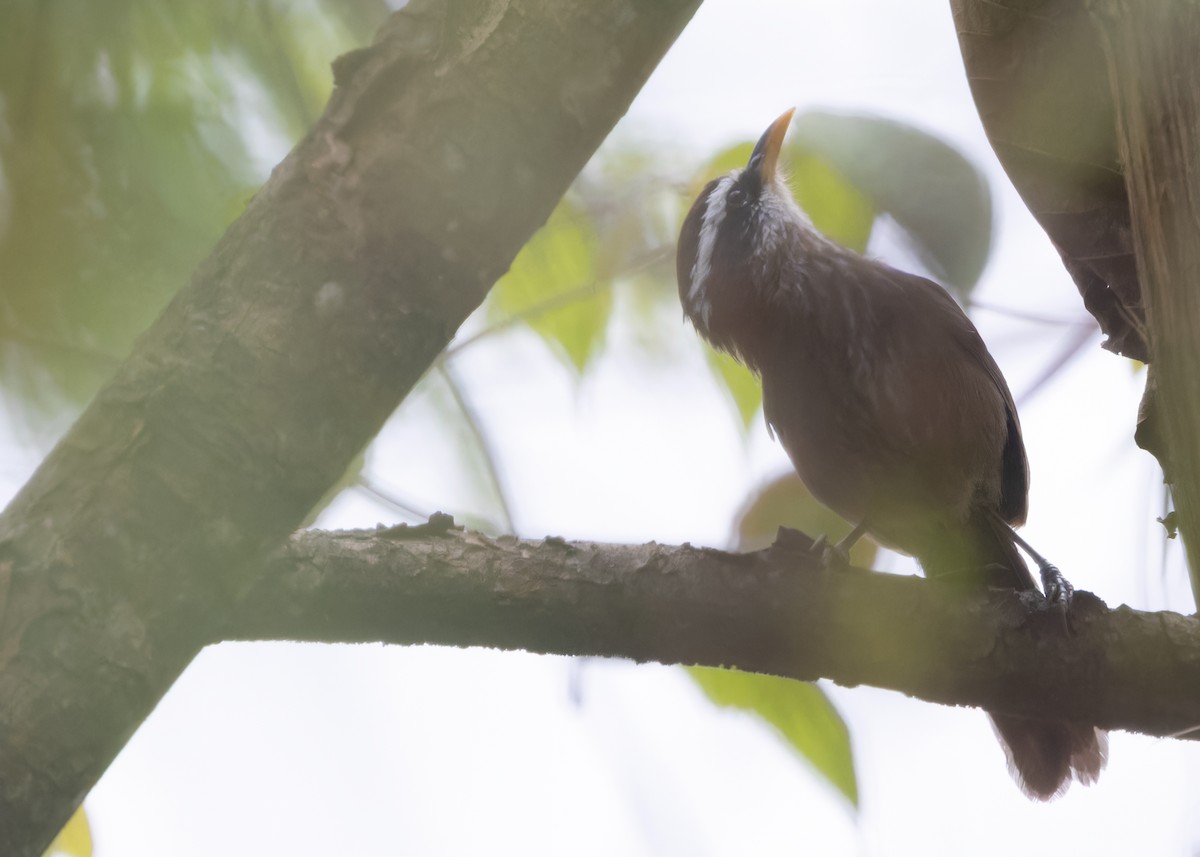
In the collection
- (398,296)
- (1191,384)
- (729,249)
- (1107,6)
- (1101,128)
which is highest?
(729,249)

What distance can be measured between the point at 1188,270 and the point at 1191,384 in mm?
105

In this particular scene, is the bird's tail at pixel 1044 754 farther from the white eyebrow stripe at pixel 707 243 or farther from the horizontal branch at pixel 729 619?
the white eyebrow stripe at pixel 707 243

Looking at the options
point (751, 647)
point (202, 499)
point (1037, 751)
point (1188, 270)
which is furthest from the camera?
point (1037, 751)

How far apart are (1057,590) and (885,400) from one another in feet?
1.40

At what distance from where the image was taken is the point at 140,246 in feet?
4.25

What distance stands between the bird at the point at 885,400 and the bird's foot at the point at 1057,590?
138 millimetres

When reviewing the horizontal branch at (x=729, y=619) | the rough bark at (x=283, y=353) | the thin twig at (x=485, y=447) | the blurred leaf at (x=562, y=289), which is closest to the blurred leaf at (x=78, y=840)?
the horizontal branch at (x=729, y=619)

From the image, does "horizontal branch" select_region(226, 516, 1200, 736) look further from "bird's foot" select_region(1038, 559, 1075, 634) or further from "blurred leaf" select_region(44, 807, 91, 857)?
"blurred leaf" select_region(44, 807, 91, 857)

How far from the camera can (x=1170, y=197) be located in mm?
1016

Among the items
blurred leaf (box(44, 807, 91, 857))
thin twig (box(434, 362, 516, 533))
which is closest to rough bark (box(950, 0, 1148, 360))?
thin twig (box(434, 362, 516, 533))

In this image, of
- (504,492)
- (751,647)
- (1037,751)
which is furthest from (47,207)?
(1037,751)

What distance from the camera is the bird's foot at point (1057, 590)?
131cm

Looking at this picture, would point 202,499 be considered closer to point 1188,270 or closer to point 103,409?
point 103,409

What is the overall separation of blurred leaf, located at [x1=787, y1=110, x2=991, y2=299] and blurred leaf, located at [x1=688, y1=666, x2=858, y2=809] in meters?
0.72
